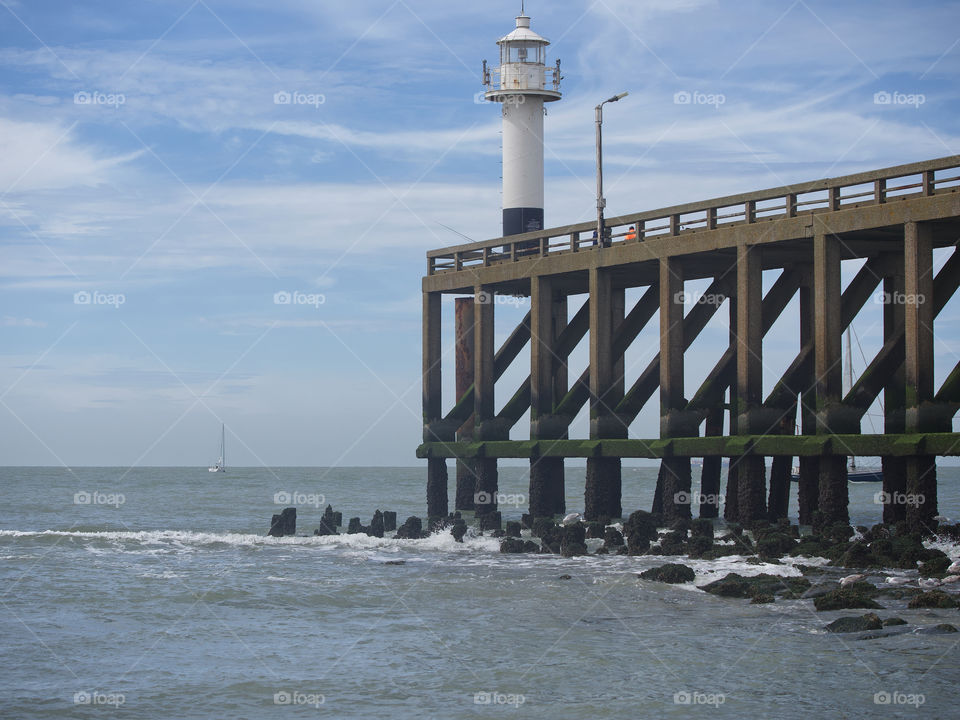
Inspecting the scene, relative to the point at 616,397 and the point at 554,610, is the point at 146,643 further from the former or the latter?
the point at 616,397

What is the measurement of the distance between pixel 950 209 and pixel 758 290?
656 cm

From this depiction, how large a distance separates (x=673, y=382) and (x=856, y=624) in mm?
16425

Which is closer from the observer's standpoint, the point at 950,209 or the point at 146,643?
the point at 146,643

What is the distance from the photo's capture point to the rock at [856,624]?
19562 mm

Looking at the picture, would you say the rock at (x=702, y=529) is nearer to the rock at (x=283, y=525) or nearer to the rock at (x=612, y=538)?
the rock at (x=612, y=538)

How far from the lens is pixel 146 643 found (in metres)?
21.8

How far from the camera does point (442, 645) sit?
20625 mm

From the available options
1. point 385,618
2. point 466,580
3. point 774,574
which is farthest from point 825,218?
point 385,618

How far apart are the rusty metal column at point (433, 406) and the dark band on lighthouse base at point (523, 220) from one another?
12.5 feet
